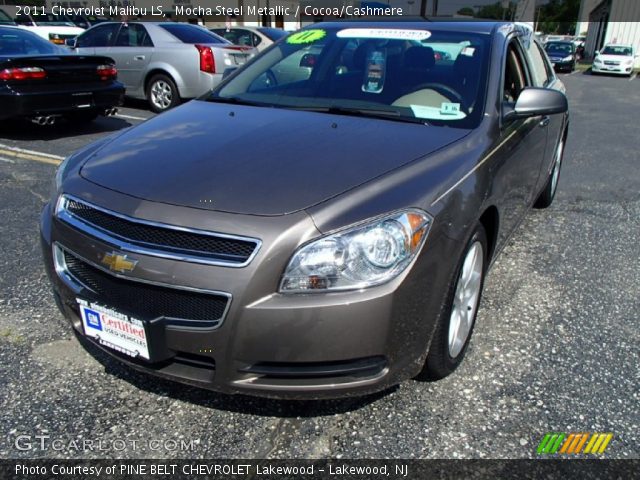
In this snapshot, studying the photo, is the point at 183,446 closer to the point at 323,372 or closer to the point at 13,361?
the point at 323,372

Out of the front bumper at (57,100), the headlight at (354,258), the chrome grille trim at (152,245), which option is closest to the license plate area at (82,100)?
the front bumper at (57,100)

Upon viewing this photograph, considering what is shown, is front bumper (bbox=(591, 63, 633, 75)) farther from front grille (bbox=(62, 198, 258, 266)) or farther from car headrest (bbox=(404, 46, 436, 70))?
front grille (bbox=(62, 198, 258, 266))

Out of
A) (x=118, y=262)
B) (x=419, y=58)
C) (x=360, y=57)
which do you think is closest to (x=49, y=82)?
(x=360, y=57)

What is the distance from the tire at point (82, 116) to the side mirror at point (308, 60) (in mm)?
4775

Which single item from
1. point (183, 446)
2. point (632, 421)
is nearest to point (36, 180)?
point (183, 446)

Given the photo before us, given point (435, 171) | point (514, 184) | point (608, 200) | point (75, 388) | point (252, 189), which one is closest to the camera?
point (252, 189)

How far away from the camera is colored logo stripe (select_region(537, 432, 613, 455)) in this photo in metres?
2.11

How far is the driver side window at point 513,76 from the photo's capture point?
3.08 m

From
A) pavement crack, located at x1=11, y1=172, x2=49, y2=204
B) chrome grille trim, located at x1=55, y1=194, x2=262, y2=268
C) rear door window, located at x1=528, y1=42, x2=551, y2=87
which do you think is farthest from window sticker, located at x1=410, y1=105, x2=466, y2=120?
pavement crack, located at x1=11, y1=172, x2=49, y2=204

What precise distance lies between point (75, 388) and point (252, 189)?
A: 125 centimetres

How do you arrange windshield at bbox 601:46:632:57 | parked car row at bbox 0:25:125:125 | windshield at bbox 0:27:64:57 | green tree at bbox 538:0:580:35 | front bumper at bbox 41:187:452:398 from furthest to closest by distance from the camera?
green tree at bbox 538:0:580:35 → windshield at bbox 601:46:632:57 → windshield at bbox 0:27:64:57 → parked car row at bbox 0:25:125:125 → front bumper at bbox 41:187:452:398

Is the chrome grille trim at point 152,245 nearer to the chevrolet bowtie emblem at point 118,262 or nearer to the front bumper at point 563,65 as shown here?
the chevrolet bowtie emblem at point 118,262

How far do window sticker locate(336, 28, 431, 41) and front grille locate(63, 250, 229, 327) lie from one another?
2122mm

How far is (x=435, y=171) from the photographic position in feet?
7.13
